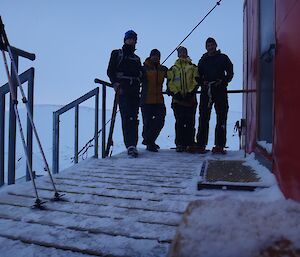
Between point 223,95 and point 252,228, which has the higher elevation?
point 223,95

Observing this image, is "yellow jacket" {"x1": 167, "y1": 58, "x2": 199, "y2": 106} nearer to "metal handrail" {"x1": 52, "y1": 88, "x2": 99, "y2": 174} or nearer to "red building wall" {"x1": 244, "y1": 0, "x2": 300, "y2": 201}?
"metal handrail" {"x1": 52, "y1": 88, "x2": 99, "y2": 174}

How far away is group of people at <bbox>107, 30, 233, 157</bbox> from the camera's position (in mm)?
4648

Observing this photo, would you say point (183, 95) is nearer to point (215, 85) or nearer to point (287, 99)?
point (215, 85)

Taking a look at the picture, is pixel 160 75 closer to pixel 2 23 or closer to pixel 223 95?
pixel 223 95

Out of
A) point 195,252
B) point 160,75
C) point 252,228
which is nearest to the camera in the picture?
point 195,252

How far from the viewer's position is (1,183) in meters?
2.98

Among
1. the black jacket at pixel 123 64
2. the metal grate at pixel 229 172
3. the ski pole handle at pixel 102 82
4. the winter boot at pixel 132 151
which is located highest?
the black jacket at pixel 123 64

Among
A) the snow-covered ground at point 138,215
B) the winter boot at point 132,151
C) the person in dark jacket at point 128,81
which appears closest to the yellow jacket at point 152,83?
the person in dark jacket at point 128,81

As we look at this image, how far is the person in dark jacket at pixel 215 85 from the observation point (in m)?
4.73

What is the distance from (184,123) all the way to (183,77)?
2.28 ft

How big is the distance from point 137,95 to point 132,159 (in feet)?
3.01

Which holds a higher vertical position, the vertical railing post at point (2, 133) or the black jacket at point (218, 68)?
the black jacket at point (218, 68)

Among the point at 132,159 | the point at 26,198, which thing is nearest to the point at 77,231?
the point at 26,198

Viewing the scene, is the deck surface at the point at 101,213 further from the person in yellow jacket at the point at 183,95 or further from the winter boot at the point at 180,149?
the person in yellow jacket at the point at 183,95
